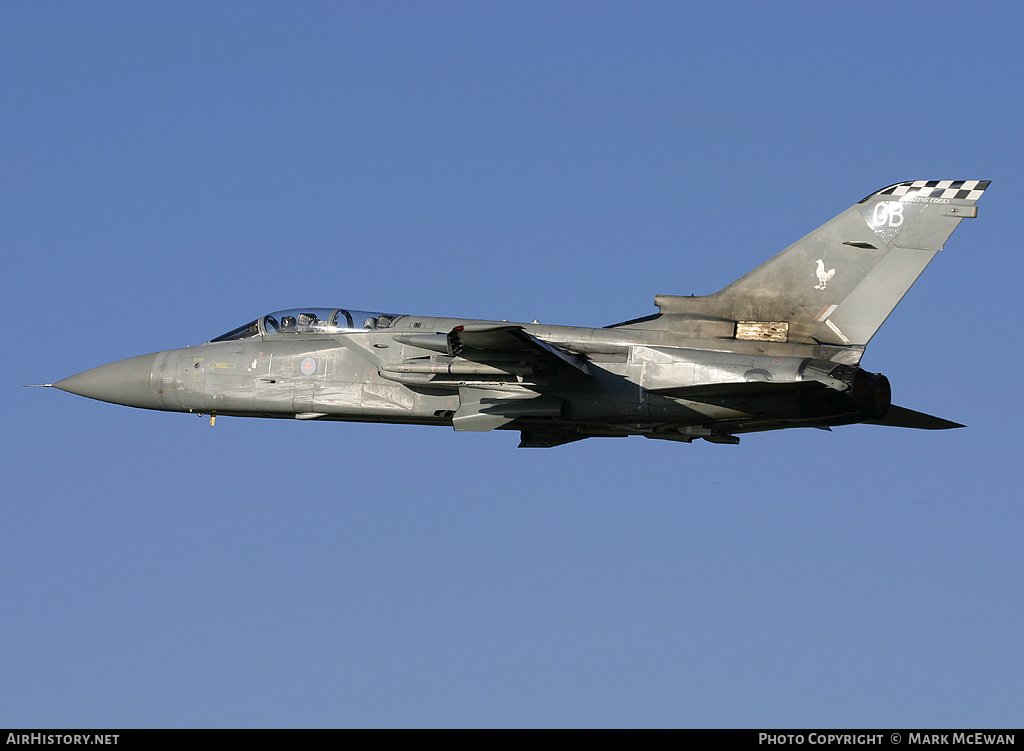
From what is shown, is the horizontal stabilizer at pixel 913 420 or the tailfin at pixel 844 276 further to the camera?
the horizontal stabilizer at pixel 913 420

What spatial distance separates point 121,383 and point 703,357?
32.7 feet

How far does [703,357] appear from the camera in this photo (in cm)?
1783

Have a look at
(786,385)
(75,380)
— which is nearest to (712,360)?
(786,385)

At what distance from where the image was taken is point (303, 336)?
20.5 m

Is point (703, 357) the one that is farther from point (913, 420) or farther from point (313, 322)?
point (313, 322)

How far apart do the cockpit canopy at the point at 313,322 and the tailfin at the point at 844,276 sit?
4.42 m

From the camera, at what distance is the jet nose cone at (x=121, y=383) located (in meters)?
21.1

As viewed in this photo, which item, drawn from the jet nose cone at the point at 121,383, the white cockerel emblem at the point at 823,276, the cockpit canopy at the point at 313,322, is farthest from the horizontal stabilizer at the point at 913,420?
the jet nose cone at the point at 121,383

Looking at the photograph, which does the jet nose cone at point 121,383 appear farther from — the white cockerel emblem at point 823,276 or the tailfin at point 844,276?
the white cockerel emblem at point 823,276

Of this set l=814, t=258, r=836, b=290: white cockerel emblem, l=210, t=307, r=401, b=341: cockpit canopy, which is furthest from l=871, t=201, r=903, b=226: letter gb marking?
l=210, t=307, r=401, b=341: cockpit canopy
